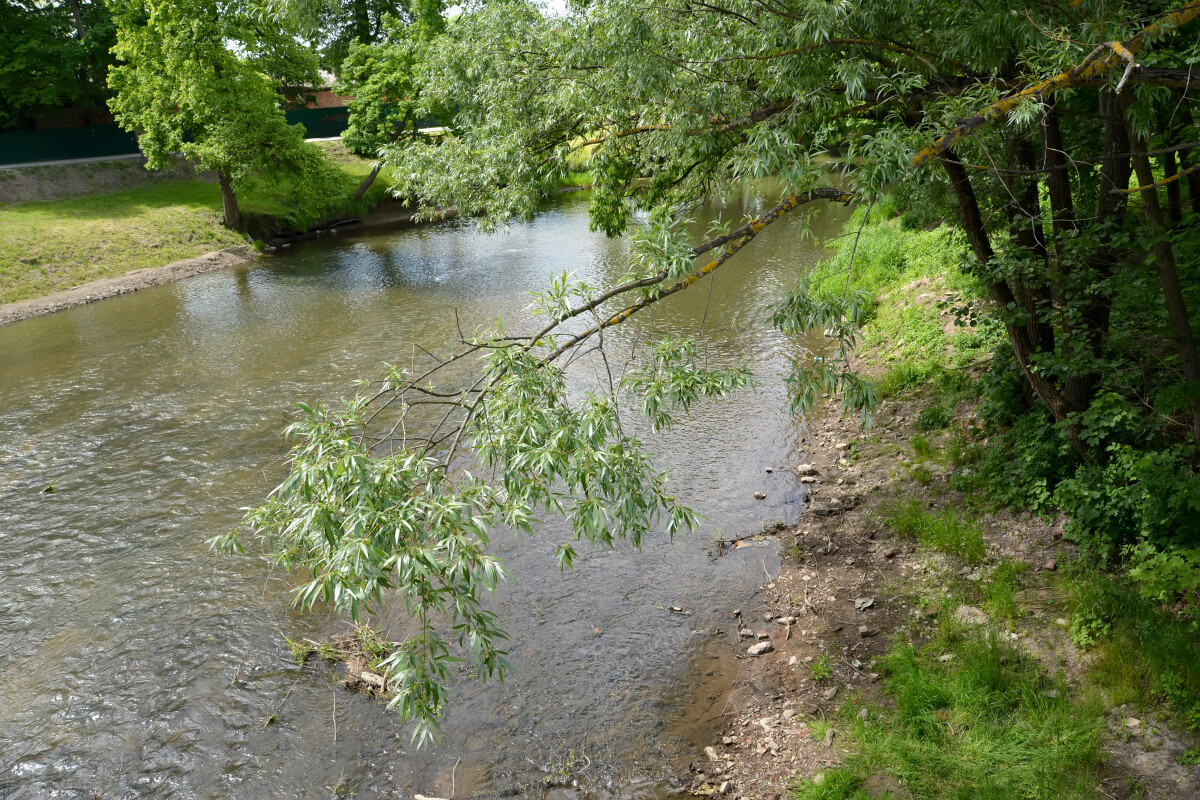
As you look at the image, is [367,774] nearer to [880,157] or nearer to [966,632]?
[966,632]

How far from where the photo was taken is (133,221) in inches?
1168

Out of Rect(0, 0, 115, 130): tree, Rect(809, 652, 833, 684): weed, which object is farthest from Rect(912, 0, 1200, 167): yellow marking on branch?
Rect(0, 0, 115, 130): tree

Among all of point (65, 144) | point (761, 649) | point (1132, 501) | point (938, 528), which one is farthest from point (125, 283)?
point (1132, 501)

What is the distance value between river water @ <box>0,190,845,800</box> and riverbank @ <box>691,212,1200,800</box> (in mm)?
526

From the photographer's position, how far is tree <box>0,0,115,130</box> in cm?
3334

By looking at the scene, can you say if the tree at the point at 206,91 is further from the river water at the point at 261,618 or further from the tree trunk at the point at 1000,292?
the tree trunk at the point at 1000,292

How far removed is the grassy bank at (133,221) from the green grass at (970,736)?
1058 inches

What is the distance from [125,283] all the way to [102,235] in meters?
4.21

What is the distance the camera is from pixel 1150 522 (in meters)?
6.59

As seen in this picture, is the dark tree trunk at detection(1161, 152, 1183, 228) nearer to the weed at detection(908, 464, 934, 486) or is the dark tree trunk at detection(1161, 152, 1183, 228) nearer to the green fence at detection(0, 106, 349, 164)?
the weed at detection(908, 464, 934, 486)

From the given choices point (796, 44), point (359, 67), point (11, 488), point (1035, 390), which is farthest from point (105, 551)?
point (359, 67)

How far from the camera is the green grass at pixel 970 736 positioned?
539 cm

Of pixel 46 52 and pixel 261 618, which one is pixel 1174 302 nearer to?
pixel 261 618

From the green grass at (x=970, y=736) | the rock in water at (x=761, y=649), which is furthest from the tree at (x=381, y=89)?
the green grass at (x=970, y=736)
